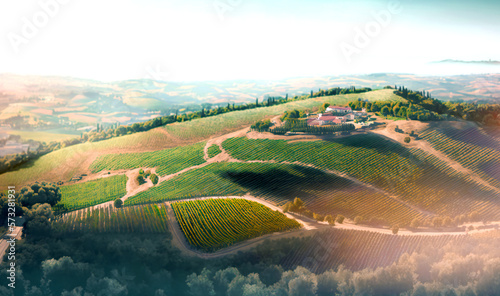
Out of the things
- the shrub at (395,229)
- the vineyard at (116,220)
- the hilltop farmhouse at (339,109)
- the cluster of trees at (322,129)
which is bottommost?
Result: the vineyard at (116,220)

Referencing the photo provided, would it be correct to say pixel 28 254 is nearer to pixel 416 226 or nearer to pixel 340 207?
pixel 340 207

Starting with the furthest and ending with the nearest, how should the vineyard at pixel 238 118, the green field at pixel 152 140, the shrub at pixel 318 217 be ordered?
the vineyard at pixel 238 118
the green field at pixel 152 140
the shrub at pixel 318 217

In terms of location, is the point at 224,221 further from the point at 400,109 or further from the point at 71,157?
the point at 400,109

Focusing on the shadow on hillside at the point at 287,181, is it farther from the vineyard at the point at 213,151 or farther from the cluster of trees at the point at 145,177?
the cluster of trees at the point at 145,177

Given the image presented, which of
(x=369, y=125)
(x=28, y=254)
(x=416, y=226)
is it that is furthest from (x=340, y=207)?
(x=28, y=254)

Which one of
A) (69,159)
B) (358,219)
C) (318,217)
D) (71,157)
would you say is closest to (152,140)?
(71,157)

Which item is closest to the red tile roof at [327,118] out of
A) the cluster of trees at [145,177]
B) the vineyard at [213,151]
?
the vineyard at [213,151]

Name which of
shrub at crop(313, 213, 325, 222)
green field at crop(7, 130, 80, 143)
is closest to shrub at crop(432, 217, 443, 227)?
shrub at crop(313, 213, 325, 222)

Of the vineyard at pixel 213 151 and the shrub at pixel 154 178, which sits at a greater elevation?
the vineyard at pixel 213 151
